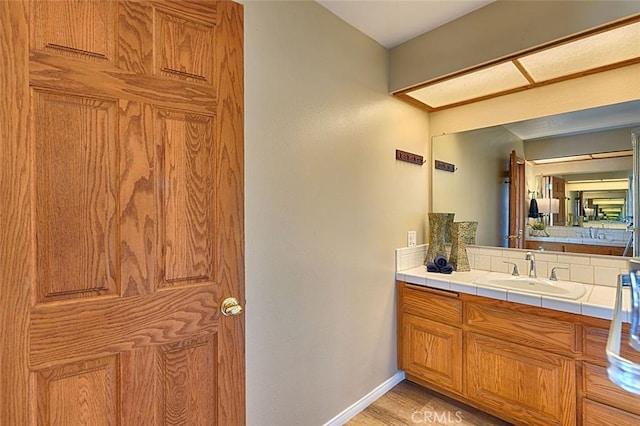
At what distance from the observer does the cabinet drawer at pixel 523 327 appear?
5.23 feet

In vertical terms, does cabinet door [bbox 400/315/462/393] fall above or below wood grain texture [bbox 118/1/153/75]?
below

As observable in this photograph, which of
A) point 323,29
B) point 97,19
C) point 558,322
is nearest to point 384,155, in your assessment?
point 323,29

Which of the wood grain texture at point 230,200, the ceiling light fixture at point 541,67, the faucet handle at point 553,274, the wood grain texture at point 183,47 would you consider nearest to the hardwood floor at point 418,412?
the faucet handle at point 553,274

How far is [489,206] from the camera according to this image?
2434mm

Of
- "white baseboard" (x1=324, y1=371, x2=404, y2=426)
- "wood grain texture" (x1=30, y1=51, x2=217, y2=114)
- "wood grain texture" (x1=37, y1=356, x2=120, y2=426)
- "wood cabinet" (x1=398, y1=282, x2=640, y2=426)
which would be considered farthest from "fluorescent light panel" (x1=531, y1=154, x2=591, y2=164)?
"wood grain texture" (x1=37, y1=356, x2=120, y2=426)

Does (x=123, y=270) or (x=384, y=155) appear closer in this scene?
(x=123, y=270)

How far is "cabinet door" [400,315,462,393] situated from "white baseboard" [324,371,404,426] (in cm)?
12

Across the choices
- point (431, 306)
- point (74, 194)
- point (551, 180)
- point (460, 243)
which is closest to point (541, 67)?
point (551, 180)

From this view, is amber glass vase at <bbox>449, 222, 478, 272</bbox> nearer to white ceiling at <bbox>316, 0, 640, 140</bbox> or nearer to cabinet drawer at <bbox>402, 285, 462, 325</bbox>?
cabinet drawer at <bbox>402, 285, 462, 325</bbox>

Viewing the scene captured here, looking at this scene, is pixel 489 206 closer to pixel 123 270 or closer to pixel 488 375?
pixel 488 375

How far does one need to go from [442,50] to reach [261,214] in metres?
1.63

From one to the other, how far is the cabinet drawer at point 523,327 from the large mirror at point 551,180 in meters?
0.71

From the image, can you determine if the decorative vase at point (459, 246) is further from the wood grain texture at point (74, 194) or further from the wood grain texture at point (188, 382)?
the wood grain texture at point (74, 194)

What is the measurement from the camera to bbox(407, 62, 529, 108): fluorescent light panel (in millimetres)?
2037
